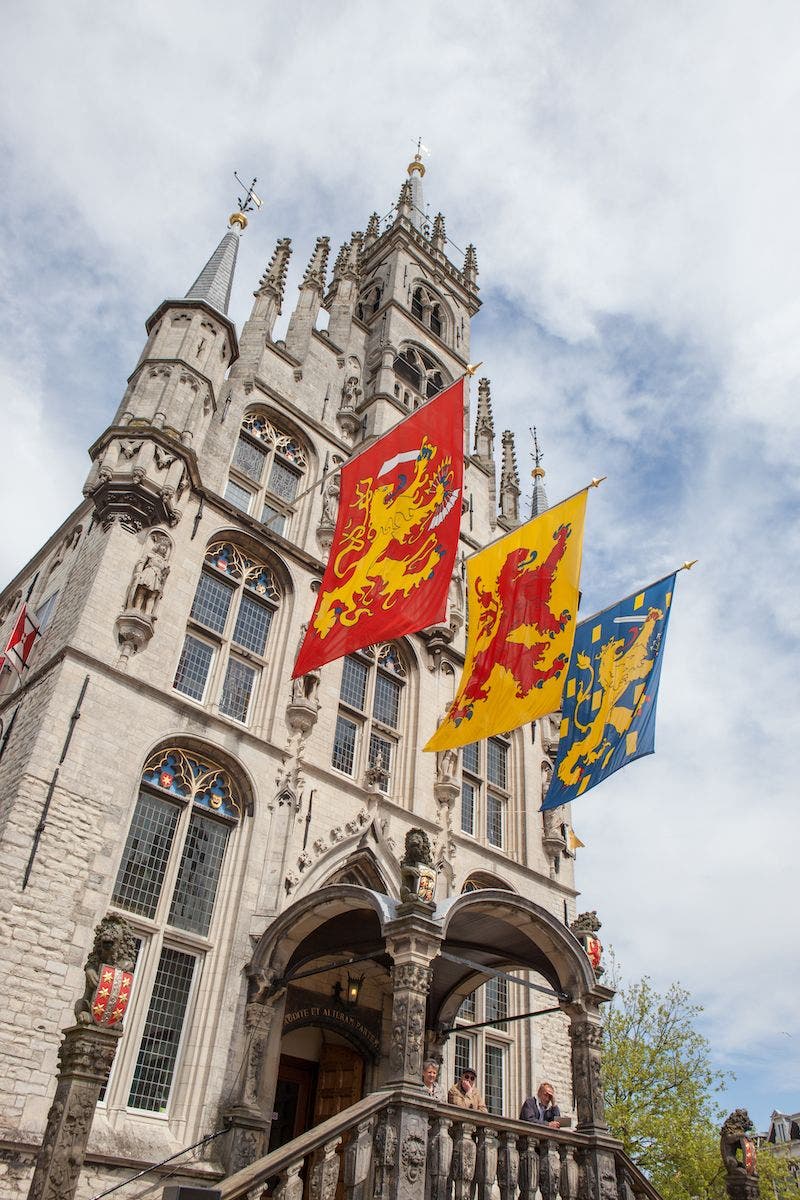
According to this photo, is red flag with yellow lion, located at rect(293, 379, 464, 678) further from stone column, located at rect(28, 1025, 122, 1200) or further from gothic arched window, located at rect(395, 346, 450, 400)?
gothic arched window, located at rect(395, 346, 450, 400)

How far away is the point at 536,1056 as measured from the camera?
19109mm

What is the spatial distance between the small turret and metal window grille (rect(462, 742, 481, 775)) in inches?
441

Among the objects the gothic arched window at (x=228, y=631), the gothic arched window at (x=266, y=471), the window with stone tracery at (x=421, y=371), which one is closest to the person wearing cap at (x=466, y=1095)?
the gothic arched window at (x=228, y=631)

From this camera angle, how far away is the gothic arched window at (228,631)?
16641 mm

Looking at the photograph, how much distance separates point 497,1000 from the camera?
773 inches

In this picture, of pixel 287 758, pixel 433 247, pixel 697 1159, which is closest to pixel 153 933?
pixel 287 758

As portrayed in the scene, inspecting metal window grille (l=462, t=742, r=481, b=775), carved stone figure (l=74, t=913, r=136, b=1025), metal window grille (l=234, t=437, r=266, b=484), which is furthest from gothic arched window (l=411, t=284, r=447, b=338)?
carved stone figure (l=74, t=913, r=136, b=1025)

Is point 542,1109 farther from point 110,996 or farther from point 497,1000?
point 110,996

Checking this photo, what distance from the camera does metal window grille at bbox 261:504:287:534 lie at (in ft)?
66.1

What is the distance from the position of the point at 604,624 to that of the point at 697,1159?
2262 centimetres

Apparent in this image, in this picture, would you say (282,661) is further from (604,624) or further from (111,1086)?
(111,1086)

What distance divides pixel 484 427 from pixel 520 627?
1657cm

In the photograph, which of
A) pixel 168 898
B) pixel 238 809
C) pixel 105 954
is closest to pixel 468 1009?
pixel 238 809

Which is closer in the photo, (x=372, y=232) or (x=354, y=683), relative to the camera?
(x=354, y=683)
